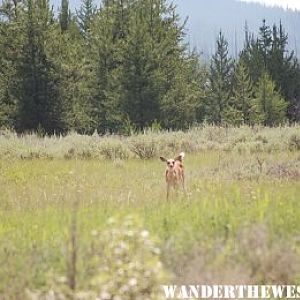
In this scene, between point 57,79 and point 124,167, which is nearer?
point 124,167

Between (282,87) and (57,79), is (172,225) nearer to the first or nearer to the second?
(57,79)

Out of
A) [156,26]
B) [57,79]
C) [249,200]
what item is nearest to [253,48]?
[156,26]

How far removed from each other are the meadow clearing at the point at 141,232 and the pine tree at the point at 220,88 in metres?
26.4

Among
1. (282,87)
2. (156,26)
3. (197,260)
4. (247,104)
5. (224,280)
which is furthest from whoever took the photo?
(282,87)

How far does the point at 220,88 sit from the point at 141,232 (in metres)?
35.2

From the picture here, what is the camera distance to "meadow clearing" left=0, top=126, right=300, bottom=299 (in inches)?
130

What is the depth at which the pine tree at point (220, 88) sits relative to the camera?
123 feet

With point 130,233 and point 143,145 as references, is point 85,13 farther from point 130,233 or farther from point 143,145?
point 130,233

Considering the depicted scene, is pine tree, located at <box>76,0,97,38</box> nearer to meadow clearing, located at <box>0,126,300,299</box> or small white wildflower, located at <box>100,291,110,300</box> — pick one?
meadow clearing, located at <box>0,126,300,299</box>

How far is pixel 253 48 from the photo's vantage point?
43.8 metres

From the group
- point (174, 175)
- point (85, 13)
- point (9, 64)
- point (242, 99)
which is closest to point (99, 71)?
point (9, 64)

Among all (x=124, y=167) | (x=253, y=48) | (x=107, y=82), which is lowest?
(x=124, y=167)

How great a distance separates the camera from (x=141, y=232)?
3.41 m

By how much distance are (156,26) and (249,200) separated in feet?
78.9
